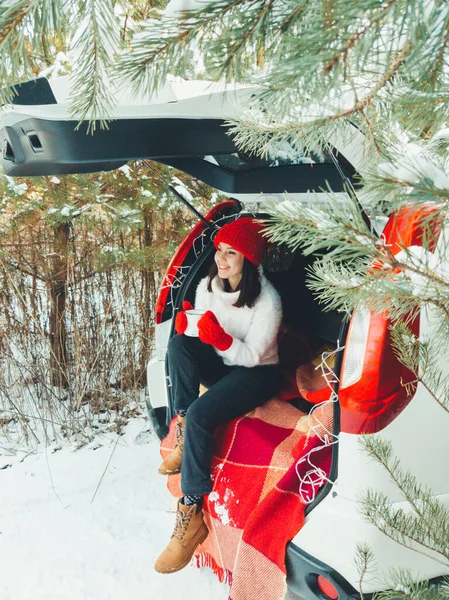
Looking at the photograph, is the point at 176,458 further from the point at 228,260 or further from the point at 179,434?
the point at 228,260

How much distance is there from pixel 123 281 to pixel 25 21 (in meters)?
3.85

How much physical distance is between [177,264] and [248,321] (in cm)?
67

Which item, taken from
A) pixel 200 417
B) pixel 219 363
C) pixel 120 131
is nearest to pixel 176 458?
pixel 200 417

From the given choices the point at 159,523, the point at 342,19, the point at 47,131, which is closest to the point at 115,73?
the point at 342,19

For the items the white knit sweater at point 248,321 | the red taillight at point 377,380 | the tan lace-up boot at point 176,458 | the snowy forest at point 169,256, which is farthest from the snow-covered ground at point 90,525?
the red taillight at point 377,380

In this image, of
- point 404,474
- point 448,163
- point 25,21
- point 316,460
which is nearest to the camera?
point 25,21

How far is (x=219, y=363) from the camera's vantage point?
9.78 ft

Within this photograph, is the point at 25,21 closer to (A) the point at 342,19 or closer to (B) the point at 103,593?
(A) the point at 342,19

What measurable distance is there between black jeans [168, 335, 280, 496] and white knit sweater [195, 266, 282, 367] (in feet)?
0.24

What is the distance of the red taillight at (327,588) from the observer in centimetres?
180

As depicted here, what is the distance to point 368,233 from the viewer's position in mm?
792

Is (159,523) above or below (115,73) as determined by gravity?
below

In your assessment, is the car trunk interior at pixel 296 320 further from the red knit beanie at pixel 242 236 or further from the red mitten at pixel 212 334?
the red mitten at pixel 212 334

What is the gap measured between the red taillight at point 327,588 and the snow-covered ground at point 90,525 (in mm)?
796
